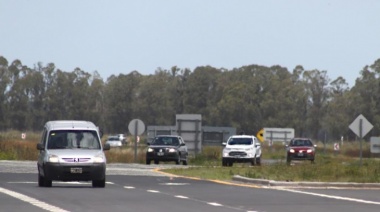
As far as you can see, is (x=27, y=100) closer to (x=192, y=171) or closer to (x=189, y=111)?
(x=189, y=111)

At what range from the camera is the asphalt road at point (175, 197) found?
81.9 feet

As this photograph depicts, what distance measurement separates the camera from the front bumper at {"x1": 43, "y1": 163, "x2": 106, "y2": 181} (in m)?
32.6

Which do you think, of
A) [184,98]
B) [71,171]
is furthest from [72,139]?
[184,98]

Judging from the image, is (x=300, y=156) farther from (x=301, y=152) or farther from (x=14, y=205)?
(x=14, y=205)

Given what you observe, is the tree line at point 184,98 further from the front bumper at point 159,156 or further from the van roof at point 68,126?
the van roof at point 68,126

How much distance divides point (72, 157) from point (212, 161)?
34.1 meters

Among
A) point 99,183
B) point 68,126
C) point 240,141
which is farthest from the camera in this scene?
point 240,141

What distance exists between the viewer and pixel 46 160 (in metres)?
32.8

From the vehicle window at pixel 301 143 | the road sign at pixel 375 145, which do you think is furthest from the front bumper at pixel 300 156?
the road sign at pixel 375 145

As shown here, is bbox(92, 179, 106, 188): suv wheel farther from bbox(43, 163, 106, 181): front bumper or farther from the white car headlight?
the white car headlight

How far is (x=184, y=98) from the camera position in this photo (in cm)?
16025

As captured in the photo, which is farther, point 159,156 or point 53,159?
point 159,156

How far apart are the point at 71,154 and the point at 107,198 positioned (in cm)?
503

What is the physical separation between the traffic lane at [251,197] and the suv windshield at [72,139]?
205 cm
